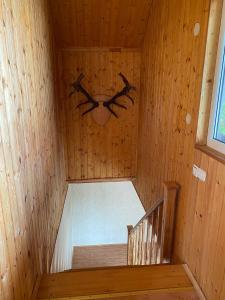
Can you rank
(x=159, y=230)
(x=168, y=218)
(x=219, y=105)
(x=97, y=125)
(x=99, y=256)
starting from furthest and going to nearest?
(x=99, y=256)
(x=97, y=125)
(x=159, y=230)
(x=168, y=218)
(x=219, y=105)

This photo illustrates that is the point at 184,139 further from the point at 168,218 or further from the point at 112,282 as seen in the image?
the point at 112,282

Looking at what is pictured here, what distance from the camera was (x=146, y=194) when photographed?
381 centimetres

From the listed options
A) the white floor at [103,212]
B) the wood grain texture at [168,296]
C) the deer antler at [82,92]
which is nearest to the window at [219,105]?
the wood grain texture at [168,296]

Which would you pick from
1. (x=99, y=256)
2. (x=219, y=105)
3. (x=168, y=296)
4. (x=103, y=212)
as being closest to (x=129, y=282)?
(x=168, y=296)

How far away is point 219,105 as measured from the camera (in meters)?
1.82

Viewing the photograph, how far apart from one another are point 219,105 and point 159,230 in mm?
1602

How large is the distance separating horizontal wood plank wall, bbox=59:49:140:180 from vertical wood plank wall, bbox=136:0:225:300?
2.12 ft

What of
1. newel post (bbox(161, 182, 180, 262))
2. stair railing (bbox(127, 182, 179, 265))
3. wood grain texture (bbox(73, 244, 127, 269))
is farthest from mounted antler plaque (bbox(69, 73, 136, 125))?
wood grain texture (bbox(73, 244, 127, 269))

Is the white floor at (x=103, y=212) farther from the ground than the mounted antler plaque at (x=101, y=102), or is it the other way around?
the mounted antler plaque at (x=101, y=102)

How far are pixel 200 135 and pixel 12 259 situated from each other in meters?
1.61

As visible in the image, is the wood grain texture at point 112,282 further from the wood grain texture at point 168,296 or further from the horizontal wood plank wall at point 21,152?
the horizontal wood plank wall at point 21,152

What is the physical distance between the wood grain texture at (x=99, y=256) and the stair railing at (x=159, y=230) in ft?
7.15

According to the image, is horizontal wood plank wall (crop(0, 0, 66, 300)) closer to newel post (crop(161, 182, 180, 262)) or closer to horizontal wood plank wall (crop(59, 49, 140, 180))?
newel post (crop(161, 182, 180, 262))

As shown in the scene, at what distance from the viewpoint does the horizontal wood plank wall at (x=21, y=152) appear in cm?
129
